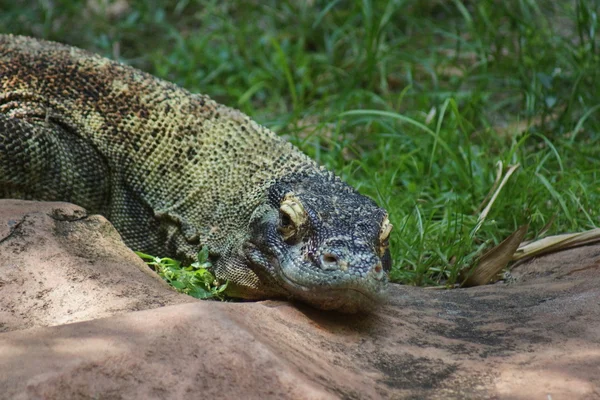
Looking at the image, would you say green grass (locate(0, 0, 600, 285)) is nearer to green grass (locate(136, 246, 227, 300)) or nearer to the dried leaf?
the dried leaf

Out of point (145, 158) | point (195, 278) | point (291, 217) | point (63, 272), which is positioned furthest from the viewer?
point (145, 158)

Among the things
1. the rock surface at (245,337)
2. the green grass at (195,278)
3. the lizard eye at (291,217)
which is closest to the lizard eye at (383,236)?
the rock surface at (245,337)

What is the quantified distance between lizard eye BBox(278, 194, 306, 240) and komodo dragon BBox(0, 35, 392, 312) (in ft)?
0.58

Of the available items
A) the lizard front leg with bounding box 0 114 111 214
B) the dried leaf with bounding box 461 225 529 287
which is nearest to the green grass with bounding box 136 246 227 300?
the lizard front leg with bounding box 0 114 111 214

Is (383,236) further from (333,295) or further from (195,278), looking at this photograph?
(195,278)

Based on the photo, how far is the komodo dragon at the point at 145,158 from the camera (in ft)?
15.3

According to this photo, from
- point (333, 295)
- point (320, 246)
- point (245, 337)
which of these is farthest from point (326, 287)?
point (245, 337)

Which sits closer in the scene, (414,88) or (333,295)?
(333,295)

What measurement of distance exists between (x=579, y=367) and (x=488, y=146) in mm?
3856

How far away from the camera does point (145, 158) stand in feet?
17.2

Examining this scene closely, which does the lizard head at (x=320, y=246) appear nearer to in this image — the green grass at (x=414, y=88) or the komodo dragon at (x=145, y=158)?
the komodo dragon at (x=145, y=158)

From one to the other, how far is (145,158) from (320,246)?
1877 mm

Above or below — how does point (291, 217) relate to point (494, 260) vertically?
above

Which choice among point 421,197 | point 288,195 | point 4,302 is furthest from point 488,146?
point 4,302
